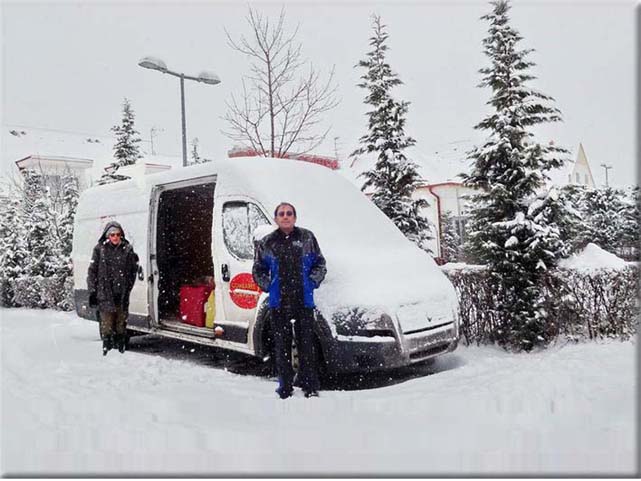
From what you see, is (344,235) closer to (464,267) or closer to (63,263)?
(464,267)

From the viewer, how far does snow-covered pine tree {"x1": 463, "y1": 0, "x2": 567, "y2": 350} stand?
7848mm

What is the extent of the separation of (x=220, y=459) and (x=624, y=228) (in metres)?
24.7

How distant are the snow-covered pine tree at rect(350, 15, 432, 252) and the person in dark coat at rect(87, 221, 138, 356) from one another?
5522 millimetres

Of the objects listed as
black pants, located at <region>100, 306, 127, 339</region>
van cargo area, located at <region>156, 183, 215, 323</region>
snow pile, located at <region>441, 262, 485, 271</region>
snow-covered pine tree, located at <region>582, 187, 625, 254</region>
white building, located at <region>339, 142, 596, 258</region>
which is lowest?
black pants, located at <region>100, 306, 127, 339</region>

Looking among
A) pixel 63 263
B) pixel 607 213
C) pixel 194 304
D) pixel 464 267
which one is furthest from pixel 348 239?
pixel 607 213

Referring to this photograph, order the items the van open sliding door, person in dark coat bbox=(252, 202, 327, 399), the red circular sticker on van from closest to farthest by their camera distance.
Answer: person in dark coat bbox=(252, 202, 327, 399)
the red circular sticker on van
the van open sliding door

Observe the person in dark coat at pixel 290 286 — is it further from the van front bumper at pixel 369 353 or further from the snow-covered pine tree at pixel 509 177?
the snow-covered pine tree at pixel 509 177

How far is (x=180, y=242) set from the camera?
9.66 meters

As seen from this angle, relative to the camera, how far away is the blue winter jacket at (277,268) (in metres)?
5.53

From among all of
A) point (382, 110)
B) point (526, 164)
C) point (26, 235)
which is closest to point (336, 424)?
point (526, 164)

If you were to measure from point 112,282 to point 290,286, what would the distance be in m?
3.38

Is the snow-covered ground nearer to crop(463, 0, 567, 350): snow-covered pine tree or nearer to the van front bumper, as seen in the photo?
the van front bumper

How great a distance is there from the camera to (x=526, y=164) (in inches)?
321

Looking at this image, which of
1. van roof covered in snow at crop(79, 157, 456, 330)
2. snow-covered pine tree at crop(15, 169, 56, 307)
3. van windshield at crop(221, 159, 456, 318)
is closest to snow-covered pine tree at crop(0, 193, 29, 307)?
snow-covered pine tree at crop(15, 169, 56, 307)
